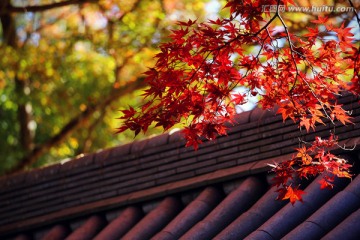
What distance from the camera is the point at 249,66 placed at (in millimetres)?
4660

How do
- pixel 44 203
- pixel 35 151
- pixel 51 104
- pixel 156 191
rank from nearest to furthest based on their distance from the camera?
pixel 156 191 → pixel 44 203 → pixel 35 151 → pixel 51 104

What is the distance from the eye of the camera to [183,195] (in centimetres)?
640

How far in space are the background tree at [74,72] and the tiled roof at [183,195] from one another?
195 inches

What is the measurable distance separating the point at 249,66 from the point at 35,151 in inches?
348

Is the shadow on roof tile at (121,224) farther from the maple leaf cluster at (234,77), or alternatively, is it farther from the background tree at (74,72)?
the background tree at (74,72)

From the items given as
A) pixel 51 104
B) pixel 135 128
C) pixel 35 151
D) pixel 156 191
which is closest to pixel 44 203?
pixel 156 191

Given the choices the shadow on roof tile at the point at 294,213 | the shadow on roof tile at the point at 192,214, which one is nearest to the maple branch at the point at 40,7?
the shadow on roof tile at the point at 192,214

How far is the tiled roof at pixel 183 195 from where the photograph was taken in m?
5.08

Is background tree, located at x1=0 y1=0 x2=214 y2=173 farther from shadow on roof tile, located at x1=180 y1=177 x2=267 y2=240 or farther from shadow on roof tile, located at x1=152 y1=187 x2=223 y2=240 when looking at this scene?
shadow on roof tile, located at x1=180 y1=177 x2=267 y2=240

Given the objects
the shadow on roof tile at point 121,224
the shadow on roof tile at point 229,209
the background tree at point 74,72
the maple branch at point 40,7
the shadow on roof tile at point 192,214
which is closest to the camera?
the shadow on roof tile at point 229,209

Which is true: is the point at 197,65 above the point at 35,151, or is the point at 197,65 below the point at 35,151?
below

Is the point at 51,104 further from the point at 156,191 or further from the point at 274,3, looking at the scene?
the point at 274,3

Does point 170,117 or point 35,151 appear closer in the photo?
point 170,117

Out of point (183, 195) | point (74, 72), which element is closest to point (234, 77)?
point (183, 195)
